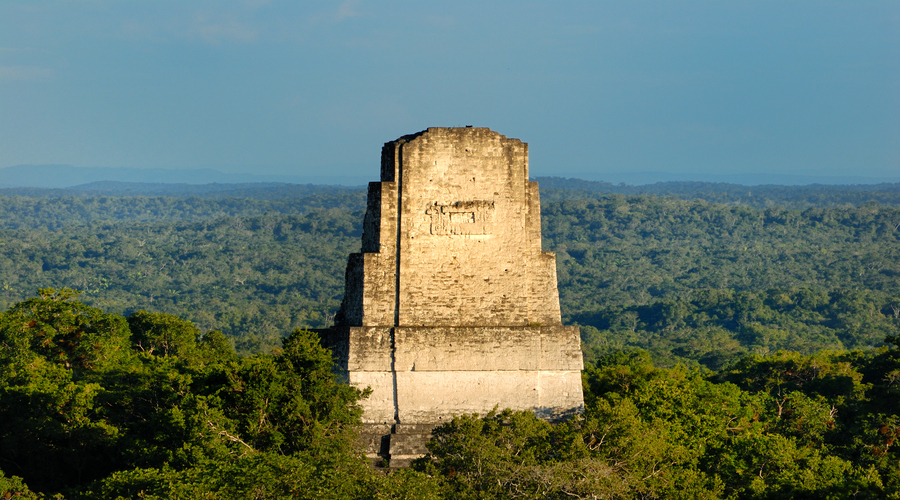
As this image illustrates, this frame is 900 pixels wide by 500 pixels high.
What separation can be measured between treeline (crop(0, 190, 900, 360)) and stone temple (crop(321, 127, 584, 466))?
1774 inches

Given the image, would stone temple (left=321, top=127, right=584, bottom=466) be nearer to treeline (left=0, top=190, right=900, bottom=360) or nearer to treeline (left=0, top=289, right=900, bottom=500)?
treeline (left=0, top=289, right=900, bottom=500)

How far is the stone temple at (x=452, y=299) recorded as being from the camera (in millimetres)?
17688

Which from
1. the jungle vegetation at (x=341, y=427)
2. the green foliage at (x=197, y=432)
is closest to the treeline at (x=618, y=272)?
the jungle vegetation at (x=341, y=427)

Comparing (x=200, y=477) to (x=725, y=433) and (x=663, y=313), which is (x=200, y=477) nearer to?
(x=725, y=433)

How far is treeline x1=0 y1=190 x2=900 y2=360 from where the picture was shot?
297 feet

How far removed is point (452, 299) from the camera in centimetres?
1808

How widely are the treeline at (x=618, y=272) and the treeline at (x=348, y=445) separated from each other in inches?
1713

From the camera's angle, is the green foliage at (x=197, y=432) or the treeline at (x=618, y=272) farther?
the treeline at (x=618, y=272)

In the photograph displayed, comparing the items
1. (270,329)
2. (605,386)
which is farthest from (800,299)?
(605,386)

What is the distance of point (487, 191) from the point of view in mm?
18172

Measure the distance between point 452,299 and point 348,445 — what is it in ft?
11.0

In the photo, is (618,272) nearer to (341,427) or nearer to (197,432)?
(341,427)

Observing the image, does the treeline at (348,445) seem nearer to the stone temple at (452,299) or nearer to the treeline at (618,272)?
the stone temple at (452,299)

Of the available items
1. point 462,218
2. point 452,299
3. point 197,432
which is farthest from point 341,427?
point 462,218
